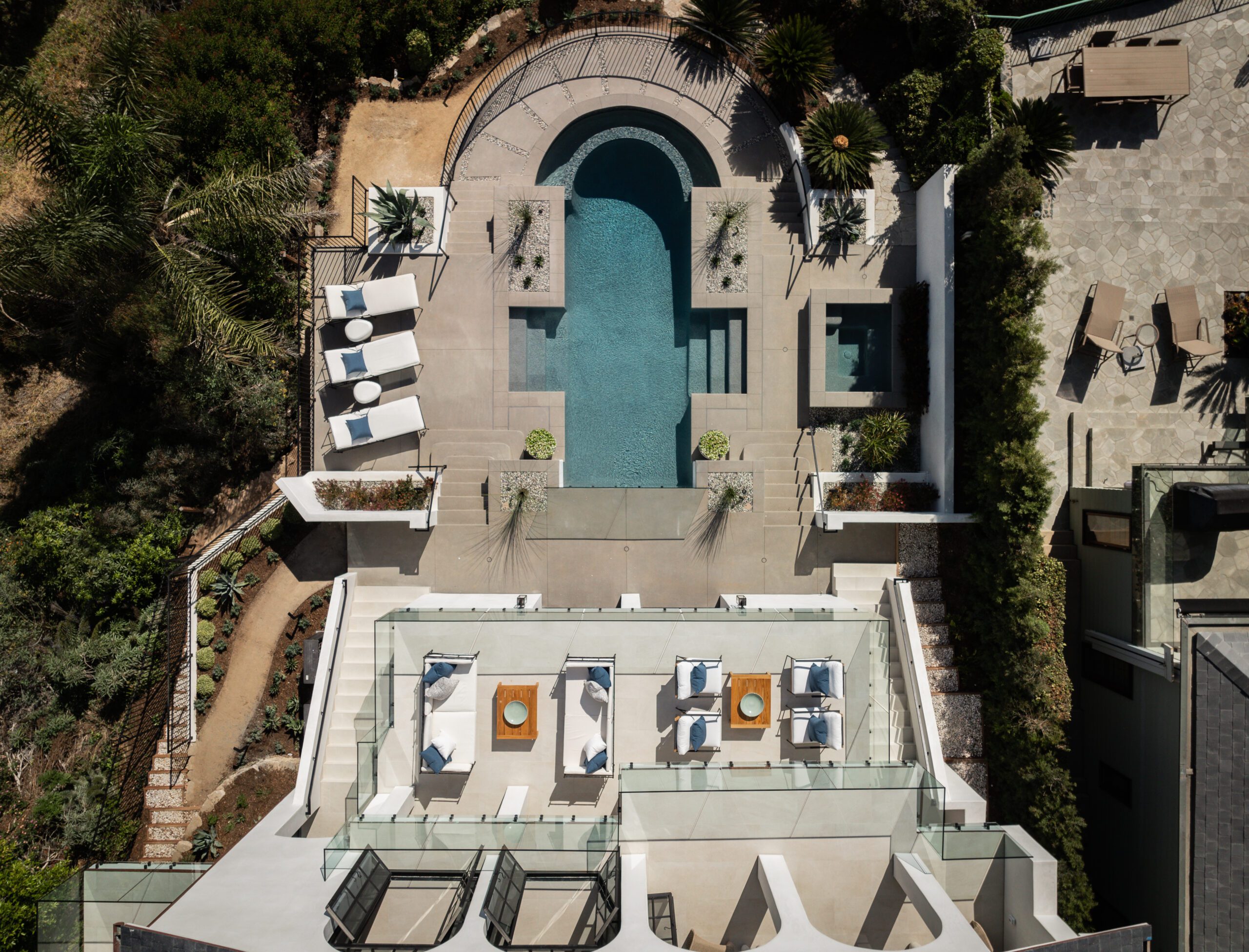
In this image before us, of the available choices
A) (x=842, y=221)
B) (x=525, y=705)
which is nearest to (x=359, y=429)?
(x=525, y=705)

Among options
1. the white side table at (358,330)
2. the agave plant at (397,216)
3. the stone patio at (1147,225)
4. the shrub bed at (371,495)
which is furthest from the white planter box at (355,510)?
the stone patio at (1147,225)

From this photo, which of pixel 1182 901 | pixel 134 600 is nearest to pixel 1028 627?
pixel 1182 901

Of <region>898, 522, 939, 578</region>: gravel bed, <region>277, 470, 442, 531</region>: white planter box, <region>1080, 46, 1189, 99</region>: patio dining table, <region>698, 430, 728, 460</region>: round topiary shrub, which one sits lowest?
<region>898, 522, 939, 578</region>: gravel bed

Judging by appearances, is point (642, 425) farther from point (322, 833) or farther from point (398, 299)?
point (322, 833)

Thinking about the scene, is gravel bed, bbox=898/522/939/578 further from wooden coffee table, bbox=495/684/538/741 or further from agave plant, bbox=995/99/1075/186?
wooden coffee table, bbox=495/684/538/741

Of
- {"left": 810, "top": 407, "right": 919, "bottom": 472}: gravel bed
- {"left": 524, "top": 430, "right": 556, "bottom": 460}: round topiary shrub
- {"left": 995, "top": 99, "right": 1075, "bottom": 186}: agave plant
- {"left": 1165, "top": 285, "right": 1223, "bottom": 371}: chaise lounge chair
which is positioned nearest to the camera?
{"left": 995, "top": 99, "right": 1075, "bottom": 186}: agave plant

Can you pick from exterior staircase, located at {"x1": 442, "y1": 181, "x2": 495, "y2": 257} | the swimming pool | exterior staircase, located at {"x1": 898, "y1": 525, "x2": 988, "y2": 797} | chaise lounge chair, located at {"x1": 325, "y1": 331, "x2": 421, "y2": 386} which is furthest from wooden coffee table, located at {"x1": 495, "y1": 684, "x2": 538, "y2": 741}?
exterior staircase, located at {"x1": 442, "y1": 181, "x2": 495, "y2": 257}

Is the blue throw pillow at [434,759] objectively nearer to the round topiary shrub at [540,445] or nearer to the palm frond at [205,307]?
the round topiary shrub at [540,445]
